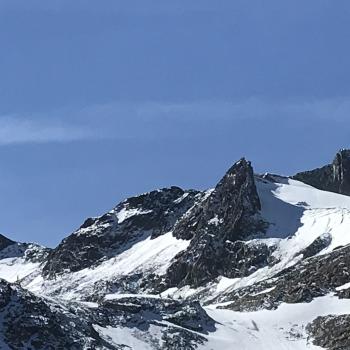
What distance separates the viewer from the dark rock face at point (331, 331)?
130 metres

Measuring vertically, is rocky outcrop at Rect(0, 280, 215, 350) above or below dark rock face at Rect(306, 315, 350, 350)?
above

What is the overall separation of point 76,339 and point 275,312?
34724 mm

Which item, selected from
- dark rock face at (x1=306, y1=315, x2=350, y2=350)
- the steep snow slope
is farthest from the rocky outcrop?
dark rock face at (x1=306, y1=315, x2=350, y2=350)

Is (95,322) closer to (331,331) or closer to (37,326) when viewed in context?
(37,326)

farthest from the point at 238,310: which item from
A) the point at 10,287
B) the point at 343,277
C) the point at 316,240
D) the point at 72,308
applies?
the point at 316,240

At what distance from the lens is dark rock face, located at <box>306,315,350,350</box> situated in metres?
130

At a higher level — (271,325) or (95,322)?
(95,322)

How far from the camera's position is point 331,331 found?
134 metres

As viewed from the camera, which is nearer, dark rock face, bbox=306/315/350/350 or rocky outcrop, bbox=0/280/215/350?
rocky outcrop, bbox=0/280/215/350

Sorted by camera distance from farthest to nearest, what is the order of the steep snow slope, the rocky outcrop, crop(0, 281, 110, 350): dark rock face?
the steep snow slope → the rocky outcrop → crop(0, 281, 110, 350): dark rock face

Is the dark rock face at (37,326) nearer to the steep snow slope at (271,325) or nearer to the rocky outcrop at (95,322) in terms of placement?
the rocky outcrop at (95,322)

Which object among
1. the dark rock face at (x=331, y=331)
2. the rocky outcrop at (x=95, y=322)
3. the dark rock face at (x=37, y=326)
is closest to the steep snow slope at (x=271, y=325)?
the dark rock face at (x=331, y=331)

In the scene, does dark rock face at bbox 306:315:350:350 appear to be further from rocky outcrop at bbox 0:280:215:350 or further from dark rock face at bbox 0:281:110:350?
dark rock face at bbox 0:281:110:350

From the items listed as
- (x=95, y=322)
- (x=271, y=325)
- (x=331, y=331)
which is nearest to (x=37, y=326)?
(x=95, y=322)
